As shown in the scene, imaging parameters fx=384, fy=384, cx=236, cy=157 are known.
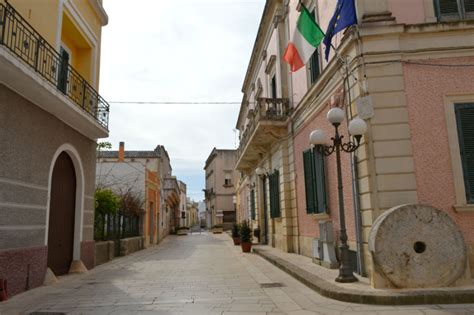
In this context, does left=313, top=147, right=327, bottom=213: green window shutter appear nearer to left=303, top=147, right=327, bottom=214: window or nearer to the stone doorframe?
left=303, top=147, right=327, bottom=214: window

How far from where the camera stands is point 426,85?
25.1 ft

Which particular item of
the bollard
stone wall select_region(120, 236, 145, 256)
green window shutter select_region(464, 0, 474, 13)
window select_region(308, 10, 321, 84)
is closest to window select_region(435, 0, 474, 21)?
green window shutter select_region(464, 0, 474, 13)

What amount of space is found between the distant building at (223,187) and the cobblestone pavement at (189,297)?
132ft

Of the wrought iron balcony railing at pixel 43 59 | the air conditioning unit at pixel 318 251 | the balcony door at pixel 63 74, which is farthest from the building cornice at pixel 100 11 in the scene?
the air conditioning unit at pixel 318 251

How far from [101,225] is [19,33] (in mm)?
8446

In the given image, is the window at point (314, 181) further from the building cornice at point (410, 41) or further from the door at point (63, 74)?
the door at point (63, 74)

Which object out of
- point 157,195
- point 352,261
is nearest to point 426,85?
point 352,261

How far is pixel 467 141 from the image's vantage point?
7434 mm

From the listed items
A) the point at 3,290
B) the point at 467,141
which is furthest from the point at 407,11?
the point at 3,290

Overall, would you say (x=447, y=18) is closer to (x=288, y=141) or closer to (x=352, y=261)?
(x=352, y=261)

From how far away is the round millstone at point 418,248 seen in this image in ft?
19.9

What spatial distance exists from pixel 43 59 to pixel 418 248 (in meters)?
8.15

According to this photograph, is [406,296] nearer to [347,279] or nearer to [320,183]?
[347,279]

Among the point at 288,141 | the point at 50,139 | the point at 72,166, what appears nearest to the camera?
the point at 50,139
